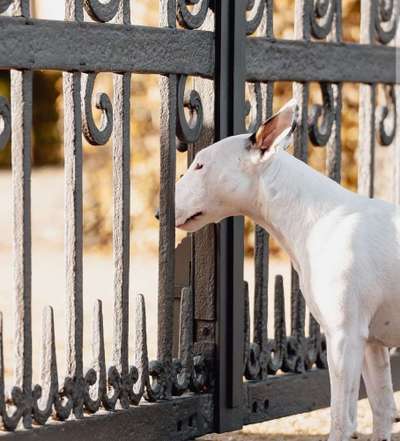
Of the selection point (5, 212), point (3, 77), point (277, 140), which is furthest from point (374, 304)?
point (3, 77)

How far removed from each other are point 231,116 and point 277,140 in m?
0.71

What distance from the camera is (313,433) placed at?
243 inches

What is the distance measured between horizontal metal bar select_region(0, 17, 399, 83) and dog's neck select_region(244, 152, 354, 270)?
25.3 inches

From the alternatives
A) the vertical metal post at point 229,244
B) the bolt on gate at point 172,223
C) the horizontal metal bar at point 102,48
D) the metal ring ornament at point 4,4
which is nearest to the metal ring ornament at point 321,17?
the bolt on gate at point 172,223

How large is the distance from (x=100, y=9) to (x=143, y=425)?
168 cm

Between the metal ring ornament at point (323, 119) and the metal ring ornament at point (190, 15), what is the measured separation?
993 millimetres

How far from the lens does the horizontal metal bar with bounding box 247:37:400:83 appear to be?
6.07 m

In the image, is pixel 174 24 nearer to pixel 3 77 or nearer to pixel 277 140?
pixel 277 140

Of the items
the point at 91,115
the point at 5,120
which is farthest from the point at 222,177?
the point at 5,120

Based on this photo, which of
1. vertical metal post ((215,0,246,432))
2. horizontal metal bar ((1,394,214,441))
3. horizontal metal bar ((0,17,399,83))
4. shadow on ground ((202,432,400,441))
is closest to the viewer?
Answer: horizontal metal bar ((0,17,399,83))

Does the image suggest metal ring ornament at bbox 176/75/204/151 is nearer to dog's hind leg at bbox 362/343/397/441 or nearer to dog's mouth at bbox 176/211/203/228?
dog's mouth at bbox 176/211/203/228

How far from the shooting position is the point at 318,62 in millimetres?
6445

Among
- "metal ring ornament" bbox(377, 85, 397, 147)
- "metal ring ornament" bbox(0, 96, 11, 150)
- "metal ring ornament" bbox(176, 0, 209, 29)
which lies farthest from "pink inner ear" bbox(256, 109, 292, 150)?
"metal ring ornament" bbox(377, 85, 397, 147)

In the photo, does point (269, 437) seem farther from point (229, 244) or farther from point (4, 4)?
point (4, 4)
